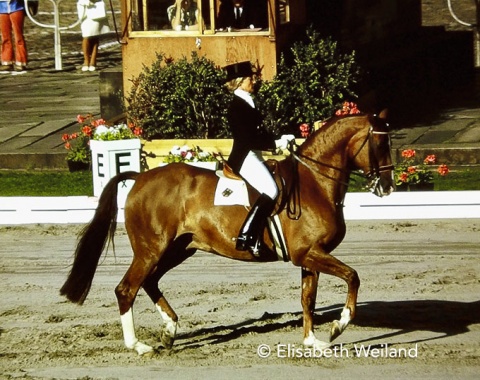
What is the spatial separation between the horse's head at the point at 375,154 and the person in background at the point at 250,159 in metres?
0.69

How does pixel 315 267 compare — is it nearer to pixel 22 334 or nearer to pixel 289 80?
pixel 22 334

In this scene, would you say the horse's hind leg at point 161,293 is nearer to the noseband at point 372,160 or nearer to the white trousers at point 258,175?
the white trousers at point 258,175

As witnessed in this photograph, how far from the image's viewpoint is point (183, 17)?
18484 millimetres

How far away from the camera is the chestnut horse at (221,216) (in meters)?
9.58

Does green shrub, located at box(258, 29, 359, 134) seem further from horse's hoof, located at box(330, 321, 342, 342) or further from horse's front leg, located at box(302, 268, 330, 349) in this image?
horse's hoof, located at box(330, 321, 342, 342)

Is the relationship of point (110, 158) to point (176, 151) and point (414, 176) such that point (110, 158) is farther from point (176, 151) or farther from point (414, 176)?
point (414, 176)

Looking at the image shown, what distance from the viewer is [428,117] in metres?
21.1

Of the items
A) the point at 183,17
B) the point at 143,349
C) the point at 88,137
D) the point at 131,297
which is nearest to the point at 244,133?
the point at 131,297

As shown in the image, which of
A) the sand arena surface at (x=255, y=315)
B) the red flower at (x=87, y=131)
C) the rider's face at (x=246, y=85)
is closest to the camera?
the sand arena surface at (x=255, y=315)

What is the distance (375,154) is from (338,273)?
0.97 m

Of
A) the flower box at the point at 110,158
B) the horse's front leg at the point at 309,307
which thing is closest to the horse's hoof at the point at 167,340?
the horse's front leg at the point at 309,307

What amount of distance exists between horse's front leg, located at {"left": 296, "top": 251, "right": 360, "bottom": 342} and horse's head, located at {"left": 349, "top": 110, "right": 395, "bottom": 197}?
673mm

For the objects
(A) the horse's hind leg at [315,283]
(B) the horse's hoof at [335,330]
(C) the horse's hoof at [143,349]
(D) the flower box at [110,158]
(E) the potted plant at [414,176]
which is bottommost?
(C) the horse's hoof at [143,349]

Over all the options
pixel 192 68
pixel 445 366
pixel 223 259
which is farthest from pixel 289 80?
pixel 445 366
